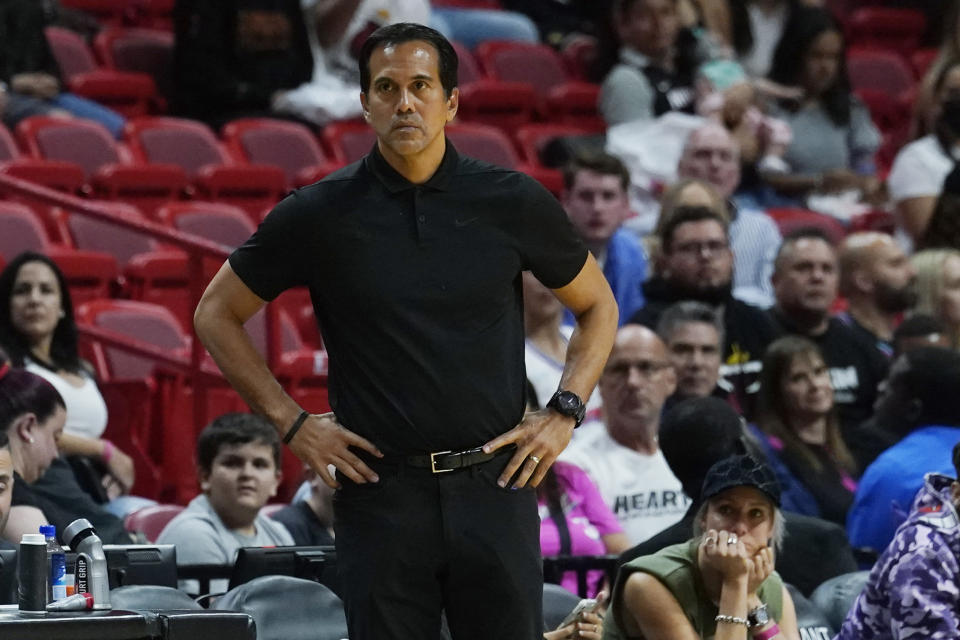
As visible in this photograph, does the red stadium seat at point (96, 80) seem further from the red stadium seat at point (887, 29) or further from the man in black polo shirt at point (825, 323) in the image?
the red stadium seat at point (887, 29)

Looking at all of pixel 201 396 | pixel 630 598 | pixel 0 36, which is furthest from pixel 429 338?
pixel 0 36

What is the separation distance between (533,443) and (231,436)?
91.8 inches

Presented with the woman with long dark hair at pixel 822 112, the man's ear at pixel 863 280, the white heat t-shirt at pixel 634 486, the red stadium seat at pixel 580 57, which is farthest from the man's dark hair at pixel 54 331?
the red stadium seat at pixel 580 57

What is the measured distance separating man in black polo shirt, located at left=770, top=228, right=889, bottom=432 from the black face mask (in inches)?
96.7

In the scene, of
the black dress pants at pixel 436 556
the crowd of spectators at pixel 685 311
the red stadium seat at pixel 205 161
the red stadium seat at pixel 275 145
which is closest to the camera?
the black dress pants at pixel 436 556

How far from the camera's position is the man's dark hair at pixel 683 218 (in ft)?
22.9

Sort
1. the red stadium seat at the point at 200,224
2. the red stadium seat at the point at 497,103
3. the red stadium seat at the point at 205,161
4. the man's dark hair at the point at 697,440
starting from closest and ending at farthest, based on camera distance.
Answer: the man's dark hair at the point at 697,440, the red stadium seat at the point at 200,224, the red stadium seat at the point at 205,161, the red stadium seat at the point at 497,103

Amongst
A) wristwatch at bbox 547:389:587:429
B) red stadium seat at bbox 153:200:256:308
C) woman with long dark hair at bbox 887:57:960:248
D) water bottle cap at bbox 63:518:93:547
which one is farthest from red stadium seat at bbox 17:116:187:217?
wristwatch at bbox 547:389:587:429

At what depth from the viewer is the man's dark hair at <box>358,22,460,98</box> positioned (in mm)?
3418

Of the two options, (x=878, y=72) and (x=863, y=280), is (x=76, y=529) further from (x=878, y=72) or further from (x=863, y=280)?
(x=878, y=72)

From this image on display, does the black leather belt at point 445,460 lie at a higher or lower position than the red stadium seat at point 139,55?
lower

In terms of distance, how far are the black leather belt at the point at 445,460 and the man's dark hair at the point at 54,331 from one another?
3.18 m

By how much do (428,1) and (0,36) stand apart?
2.60 metres

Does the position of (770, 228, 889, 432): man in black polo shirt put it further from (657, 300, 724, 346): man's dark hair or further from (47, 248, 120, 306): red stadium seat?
(47, 248, 120, 306): red stadium seat
